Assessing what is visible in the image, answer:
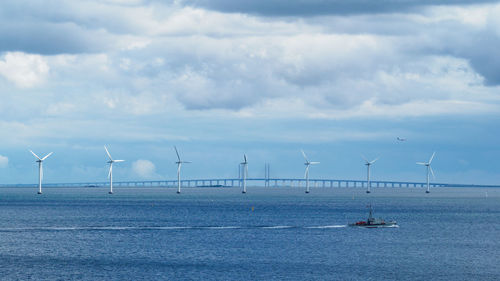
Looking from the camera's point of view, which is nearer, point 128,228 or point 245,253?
point 245,253

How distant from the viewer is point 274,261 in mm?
127812

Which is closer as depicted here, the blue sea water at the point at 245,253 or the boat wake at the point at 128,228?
the blue sea water at the point at 245,253

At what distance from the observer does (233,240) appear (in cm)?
16088

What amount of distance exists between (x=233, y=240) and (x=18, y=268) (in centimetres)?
5292

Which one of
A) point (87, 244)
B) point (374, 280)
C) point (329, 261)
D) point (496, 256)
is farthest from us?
point (87, 244)

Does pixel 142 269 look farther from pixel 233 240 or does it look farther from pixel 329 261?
pixel 233 240

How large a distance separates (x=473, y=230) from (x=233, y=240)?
66973 mm

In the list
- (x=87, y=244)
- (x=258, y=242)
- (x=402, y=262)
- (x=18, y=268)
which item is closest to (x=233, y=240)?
(x=258, y=242)

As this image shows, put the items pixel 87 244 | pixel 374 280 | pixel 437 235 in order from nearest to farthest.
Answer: pixel 374 280 → pixel 87 244 → pixel 437 235

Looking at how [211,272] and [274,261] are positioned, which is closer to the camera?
[211,272]

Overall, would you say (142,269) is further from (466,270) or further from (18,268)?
(466,270)

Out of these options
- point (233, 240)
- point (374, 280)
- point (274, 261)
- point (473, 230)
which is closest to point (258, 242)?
point (233, 240)

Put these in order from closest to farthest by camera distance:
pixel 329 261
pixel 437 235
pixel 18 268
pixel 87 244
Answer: pixel 18 268 < pixel 329 261 < pixel 87 244 < pixel 437 235

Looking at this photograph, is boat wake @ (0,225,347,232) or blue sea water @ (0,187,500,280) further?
boat wake @ (0,225,347,232)
